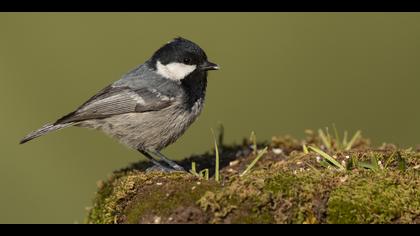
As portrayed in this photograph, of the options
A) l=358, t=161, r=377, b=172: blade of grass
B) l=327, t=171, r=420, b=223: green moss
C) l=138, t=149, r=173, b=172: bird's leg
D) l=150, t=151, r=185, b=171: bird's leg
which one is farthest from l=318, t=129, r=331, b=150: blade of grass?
l=327, t=171, r=420, b=223: green moss

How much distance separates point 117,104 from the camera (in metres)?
5.51

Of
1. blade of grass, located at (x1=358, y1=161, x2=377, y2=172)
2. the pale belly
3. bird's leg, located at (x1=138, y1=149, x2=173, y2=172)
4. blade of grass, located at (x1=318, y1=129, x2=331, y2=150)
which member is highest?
blade of grass, located at (x1=358, y1=161, x2=377, y2=172)

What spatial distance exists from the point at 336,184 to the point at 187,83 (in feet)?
8.34

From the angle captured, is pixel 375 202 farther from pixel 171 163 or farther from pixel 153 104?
pixel 153 104

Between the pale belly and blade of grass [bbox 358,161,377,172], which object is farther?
the pale belly

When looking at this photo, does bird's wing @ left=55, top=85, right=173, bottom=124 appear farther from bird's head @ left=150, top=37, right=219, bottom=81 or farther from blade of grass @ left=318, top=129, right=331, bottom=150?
blade of grass @ left=318, top=129, right=331, bottom=150

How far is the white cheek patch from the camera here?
566 cm

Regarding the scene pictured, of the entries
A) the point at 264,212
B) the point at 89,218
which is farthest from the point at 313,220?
the point at 89,218

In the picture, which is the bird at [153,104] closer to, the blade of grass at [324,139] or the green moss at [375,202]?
the blade of grass at [324,139]

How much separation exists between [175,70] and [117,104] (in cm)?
63

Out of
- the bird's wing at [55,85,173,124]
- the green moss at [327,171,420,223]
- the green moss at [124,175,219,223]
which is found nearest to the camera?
Result: the green moss at [327,171,420,223]

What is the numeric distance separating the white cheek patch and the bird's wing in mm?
234

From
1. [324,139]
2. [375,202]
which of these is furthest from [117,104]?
[375,202]

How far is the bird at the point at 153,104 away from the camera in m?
5.49
